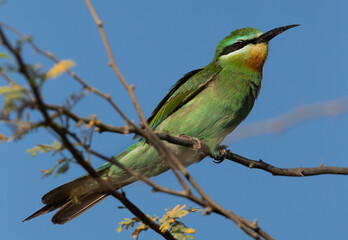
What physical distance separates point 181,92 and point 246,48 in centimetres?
72

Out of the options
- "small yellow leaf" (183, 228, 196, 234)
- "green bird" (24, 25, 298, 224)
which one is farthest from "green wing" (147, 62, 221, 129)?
"small yellow leaf" (183, 228, 196, 234)

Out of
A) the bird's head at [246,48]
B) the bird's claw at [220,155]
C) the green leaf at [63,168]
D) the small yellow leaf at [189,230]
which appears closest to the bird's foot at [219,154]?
the bird's claw at [220,155]

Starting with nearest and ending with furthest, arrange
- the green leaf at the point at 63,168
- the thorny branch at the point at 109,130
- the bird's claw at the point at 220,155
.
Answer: the thorny branch at the point at 109,130 → the green leaf at the point at 63,168 → the bird's claw at the point at 220,155

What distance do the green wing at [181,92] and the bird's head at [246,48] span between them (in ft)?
0.58

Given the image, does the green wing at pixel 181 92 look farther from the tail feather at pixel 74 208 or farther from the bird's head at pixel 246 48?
the tail feather at pixel 74 208

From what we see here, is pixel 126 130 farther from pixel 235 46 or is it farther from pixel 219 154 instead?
pixel 235 46

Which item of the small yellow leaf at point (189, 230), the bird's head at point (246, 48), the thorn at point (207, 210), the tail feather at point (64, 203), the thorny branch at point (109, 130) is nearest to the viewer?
the thorny branch at point (109, 130)

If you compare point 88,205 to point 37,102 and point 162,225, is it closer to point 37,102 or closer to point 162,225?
point 162,225

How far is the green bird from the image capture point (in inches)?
130

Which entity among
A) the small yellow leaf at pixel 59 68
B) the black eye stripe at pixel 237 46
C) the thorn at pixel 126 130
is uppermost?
the black eye stripe at pixel 237 46

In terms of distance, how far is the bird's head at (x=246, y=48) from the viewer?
3896 mm

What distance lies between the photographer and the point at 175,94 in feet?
12.3

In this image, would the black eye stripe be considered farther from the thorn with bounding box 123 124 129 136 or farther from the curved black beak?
the thorn with bounding box 123 124 129 136

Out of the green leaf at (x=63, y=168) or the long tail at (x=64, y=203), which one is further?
the long tail at (x=64, y=203)
